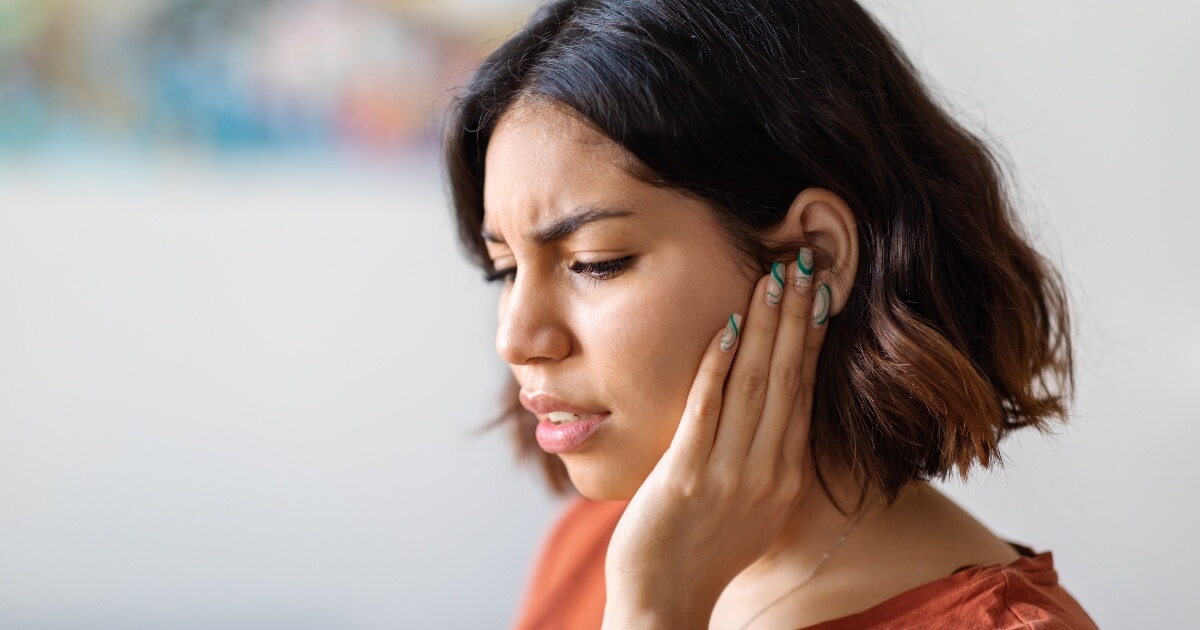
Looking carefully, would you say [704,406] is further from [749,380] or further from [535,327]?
[535,327]

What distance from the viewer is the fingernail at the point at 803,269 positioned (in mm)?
958

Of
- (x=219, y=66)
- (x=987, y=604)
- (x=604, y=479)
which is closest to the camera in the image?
(x=987, y=604)

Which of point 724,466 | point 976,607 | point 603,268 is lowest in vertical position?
point 976,607

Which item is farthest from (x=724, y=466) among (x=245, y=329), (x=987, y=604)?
(x=245, y=329)

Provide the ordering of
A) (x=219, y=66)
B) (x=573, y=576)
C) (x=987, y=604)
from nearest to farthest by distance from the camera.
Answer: (x=987, y=604)
(x=573, y=576)
(x=219, y=66)

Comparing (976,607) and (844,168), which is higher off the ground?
(844,168)

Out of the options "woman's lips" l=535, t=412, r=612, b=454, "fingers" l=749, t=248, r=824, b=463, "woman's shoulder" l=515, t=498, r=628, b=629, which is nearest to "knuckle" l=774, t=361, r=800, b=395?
"fingers" l=749, t=248, r=824, b=463

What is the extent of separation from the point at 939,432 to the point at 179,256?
5.06ft

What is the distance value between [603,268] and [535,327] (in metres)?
0.09

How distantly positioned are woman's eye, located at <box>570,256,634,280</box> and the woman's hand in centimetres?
12

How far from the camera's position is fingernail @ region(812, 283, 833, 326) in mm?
972

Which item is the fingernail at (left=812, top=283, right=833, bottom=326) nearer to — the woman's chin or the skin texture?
the skin texture

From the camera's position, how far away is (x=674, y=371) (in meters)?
0.97

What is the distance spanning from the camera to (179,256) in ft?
6.37
